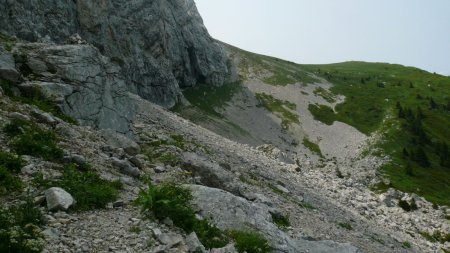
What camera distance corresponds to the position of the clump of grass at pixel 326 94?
12538cm

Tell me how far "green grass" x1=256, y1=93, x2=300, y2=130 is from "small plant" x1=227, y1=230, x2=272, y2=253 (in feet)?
268

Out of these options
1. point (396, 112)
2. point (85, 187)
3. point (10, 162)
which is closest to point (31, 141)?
point (10, 162)

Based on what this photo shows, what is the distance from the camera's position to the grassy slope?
7675 centimetres

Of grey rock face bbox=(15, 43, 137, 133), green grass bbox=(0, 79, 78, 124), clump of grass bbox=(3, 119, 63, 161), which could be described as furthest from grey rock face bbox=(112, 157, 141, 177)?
grey rock face bbox=(15, 43, 137, 133)

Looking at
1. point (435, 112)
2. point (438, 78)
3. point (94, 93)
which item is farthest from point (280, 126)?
point (438, 78)

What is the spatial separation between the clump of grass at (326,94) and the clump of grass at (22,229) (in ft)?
389

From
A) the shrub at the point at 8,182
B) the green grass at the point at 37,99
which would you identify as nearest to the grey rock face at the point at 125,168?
the green grass at the point at 37,99

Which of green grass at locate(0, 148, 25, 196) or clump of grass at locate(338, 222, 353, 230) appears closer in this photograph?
green grass at locate(0, 148, 25, 196)

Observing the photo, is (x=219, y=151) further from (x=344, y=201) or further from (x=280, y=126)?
(x=280, y=126)

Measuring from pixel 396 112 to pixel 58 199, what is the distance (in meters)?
118

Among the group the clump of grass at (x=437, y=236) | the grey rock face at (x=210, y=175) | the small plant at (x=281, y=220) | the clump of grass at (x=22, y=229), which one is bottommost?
the clump of grass at (x=437, y=236)

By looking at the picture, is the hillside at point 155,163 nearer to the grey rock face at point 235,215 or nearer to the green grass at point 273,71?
the grey rock face at point 235,215

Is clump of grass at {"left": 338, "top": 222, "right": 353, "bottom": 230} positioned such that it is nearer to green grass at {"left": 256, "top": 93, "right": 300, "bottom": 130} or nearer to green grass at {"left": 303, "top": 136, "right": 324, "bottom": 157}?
green grass at {"left": 303, "top": 136, "right": 324, "bottom": 157}

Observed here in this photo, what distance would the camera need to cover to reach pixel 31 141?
1561 cm
